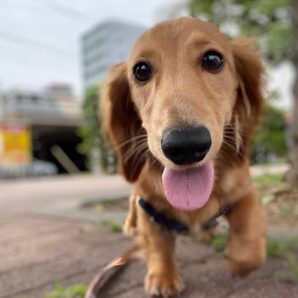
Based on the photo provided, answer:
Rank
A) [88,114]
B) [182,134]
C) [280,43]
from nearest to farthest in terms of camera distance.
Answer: [182,134] → [280,43] → [88,114]

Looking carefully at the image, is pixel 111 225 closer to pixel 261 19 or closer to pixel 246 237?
pixel 246 237

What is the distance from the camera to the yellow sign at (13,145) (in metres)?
14.2

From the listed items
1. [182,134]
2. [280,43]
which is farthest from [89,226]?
[280,43]

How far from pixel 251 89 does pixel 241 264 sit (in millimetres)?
793

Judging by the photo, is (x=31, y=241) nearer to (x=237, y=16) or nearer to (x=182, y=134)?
(x=182, y=134)

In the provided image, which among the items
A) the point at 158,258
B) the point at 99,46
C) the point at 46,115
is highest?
the point at 99,46

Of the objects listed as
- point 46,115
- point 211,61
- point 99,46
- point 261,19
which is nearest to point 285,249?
point 211,61

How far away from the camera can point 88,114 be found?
1240 centimetres

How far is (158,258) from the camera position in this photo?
189cm

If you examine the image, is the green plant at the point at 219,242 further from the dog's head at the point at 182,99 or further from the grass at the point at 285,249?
the dog's head at the point at 182,99

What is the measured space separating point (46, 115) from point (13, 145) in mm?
5523

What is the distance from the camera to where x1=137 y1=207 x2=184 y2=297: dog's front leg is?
5.86 ft

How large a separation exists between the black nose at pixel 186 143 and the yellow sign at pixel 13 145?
13572 mm

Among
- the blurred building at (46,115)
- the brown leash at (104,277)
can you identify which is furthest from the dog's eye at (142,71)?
the blurred building at (46,115)
